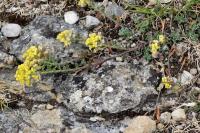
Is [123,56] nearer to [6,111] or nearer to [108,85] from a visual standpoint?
[108,85]

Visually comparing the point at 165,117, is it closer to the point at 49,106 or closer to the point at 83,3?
the point at 49,106

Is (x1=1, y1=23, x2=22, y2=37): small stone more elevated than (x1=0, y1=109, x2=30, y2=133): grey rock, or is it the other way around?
(x1=1, y1=23, x2=22, y2=37): small stone

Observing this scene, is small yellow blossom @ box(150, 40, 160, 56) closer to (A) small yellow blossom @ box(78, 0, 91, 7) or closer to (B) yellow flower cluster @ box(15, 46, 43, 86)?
(A) small yellow blossom @ box(78, 0, 91, 7)

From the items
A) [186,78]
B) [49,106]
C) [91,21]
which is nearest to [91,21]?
[91,21]

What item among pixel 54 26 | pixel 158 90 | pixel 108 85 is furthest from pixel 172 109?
pixel 54 26

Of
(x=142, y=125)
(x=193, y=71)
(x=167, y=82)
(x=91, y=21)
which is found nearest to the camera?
(x=142, y=125)

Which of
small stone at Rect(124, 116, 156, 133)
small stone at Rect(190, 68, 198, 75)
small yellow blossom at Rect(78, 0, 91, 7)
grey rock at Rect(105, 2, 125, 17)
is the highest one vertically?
small yellow blossom at Rect(78, 0, 91, 7)

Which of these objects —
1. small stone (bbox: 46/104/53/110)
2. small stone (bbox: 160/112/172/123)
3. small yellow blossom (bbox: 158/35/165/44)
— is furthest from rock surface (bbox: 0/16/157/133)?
small yellow blossom (bbox: 158/35/165/44)

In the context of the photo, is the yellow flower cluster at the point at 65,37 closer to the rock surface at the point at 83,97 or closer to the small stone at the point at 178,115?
the rock surface at the point at 83,97
